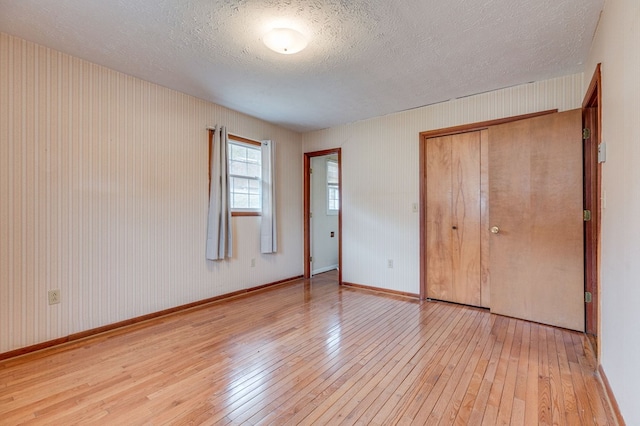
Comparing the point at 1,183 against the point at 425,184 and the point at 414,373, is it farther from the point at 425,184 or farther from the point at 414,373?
the point at 425,184

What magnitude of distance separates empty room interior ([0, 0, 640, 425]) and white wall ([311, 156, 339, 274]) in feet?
3.44

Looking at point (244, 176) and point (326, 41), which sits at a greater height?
point (326, 41)

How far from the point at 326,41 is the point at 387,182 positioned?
2.17m

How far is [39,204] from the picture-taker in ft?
7.77

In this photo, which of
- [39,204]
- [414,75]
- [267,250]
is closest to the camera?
[39,204]

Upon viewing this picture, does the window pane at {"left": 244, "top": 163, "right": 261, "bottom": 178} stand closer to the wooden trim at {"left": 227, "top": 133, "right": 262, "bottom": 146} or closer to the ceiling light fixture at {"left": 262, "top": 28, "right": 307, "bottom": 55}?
the wooden trim at {"left": 227, "top": 133, "right": 262, "bottom": 146}

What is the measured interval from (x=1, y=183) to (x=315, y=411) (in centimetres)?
271

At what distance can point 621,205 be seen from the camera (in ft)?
5.11

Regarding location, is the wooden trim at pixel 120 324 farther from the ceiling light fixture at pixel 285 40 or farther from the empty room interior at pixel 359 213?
the ceiling light fixture at pixel 285 40

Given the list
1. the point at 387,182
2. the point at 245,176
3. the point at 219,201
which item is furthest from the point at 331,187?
the point at 219,201

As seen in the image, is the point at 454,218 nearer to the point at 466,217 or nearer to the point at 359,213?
the point at 466,217

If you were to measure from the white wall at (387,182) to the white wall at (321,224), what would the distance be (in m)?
0.72

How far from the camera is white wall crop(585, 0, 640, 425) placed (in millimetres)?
1338

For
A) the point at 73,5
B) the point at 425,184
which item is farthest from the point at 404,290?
the point at 73,5
